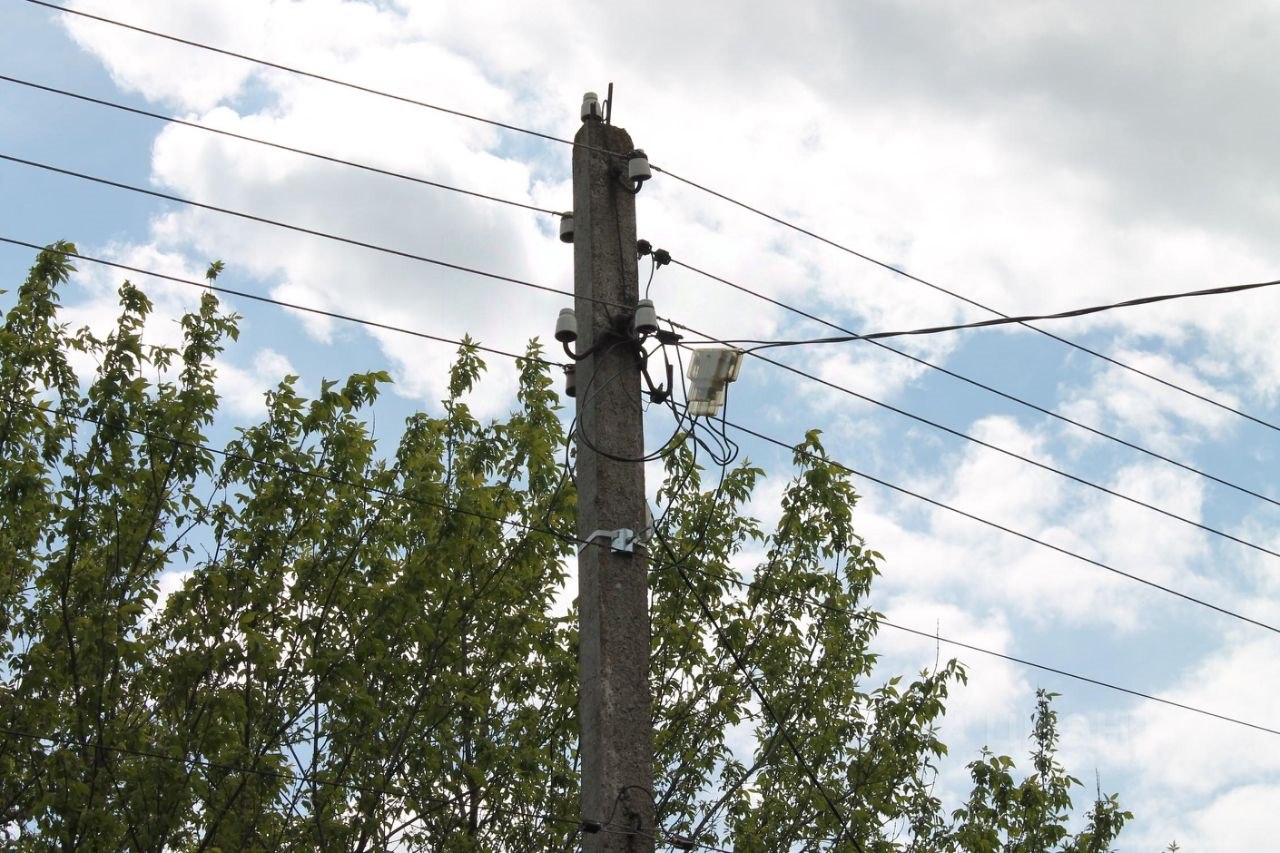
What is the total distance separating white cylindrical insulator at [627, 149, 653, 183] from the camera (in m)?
7.68

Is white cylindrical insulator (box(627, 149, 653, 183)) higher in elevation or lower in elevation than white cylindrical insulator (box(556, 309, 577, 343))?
higher

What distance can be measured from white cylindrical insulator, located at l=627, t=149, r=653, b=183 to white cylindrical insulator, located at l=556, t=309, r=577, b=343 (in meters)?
0.97

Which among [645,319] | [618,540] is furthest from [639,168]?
[618,540]

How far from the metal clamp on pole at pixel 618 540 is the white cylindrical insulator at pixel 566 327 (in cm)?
117

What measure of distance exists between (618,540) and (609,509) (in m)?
0.19

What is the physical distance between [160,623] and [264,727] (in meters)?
1.58

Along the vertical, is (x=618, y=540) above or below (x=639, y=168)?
below

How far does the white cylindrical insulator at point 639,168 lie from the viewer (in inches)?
302

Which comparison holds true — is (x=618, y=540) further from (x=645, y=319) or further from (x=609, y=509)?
(x=645, y=319)

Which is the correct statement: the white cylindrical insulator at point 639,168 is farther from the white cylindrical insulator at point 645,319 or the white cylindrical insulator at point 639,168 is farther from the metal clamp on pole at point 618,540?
the metal clamp on pole at point 618,540

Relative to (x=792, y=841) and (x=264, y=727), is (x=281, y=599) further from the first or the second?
(x=792, y=841)

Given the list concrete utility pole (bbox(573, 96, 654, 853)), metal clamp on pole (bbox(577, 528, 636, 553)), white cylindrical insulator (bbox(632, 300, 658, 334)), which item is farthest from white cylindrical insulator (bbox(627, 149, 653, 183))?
metal clamp on pole (bbox(577, 528, 636, 553))

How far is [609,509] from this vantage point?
678cm

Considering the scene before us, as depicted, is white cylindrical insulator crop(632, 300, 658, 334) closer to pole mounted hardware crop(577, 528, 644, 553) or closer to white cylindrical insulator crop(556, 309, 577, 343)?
white cylindrical insulator crop(556, 309, 577, 343)
